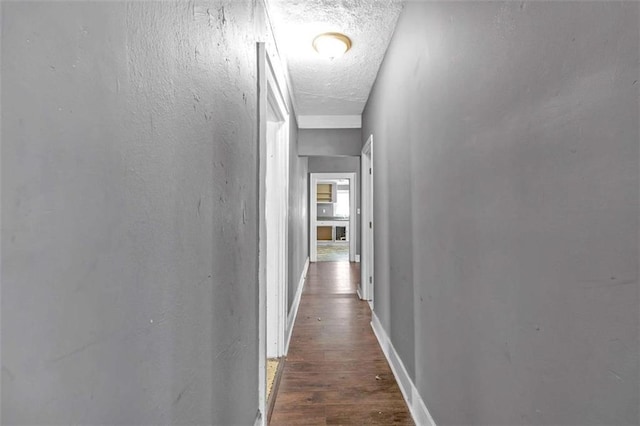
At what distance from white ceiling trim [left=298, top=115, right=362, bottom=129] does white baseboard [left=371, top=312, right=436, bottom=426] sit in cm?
248

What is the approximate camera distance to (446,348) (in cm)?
143

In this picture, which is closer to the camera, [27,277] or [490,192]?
[27,277]

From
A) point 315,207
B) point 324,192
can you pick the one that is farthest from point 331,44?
point 324,192

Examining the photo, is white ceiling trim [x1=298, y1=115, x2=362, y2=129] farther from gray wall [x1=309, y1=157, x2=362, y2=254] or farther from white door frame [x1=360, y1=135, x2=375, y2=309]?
gray wall [x1=309, y1=157, x2=362, y2=254]

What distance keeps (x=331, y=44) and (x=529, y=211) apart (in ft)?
6.27

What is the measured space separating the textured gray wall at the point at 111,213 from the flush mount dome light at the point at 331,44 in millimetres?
1382

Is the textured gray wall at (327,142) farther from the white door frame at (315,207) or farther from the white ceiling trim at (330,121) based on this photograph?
the white door frame at (315,207)

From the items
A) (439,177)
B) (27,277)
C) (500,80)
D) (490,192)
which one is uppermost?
(500,80)

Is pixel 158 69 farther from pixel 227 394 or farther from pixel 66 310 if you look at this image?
pixel 227 394

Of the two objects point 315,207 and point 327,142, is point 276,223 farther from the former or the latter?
point 315,207

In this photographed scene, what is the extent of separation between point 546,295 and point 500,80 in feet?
2.03

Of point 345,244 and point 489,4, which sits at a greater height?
point 489,4

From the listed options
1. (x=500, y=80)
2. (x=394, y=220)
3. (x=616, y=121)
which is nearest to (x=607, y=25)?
(x=616, y=121)

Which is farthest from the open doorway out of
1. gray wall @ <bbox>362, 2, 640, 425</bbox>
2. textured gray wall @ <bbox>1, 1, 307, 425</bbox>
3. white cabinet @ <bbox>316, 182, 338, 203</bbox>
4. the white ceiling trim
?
textured gray wall @ <bbox>1, 1, 307, 425</bbox>
